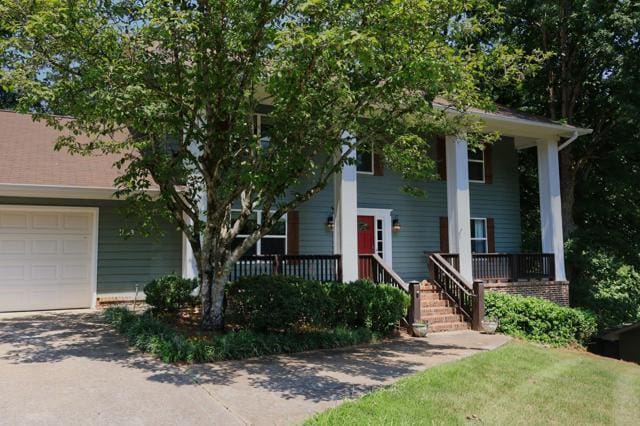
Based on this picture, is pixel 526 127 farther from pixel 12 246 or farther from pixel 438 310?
pixel 12 246

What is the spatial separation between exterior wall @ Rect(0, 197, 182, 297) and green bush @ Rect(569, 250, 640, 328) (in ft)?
41.3

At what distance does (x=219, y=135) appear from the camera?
7562 millimetres

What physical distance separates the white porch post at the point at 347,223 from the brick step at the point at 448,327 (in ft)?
6.79

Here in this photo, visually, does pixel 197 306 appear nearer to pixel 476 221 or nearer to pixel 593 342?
pixel 476 221

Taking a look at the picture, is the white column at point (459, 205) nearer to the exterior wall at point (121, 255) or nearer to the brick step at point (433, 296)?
the brick step at point (433, 296)

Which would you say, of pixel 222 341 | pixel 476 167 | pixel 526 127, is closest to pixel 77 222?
pixel 222 341

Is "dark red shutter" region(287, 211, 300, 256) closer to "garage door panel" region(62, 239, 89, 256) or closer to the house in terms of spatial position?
the house

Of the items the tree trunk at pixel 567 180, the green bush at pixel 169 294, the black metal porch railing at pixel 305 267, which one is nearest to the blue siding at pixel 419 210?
the black metal porch railing at pixel 305 267

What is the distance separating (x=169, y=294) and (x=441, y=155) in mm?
9374

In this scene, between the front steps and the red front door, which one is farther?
the red front door

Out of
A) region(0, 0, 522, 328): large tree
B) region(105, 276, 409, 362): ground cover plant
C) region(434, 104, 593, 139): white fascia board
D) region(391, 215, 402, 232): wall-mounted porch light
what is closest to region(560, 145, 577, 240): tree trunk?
region(434, 104, 593, 139): white fascia board

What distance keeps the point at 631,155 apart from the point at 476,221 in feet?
20.2

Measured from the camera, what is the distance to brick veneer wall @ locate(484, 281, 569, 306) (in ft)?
45.0

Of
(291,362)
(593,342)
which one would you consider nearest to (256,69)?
(291,362)
